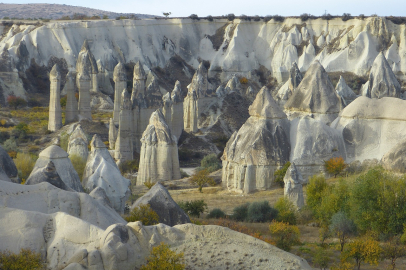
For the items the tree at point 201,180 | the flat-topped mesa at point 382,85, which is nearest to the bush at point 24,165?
the tree at point 201,180

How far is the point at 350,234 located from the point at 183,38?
64.1 m

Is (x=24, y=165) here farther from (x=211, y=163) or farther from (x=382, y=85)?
(x=382, y=85)

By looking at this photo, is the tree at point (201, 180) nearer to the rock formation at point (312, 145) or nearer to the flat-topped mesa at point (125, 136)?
the rock formation at point (312, 145)

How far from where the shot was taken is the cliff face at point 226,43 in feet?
220

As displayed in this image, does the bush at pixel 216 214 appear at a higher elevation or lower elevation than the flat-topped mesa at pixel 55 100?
lower

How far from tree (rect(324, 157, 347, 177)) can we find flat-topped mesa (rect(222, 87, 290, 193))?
1926mm

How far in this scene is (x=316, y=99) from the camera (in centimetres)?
3684

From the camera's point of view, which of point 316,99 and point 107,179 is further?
point 316,99

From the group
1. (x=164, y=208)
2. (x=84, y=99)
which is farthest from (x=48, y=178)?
(x=84, y=99)

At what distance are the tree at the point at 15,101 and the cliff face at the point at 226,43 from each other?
230 inches

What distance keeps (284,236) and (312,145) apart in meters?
13.2

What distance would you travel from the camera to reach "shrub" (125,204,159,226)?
1725cm

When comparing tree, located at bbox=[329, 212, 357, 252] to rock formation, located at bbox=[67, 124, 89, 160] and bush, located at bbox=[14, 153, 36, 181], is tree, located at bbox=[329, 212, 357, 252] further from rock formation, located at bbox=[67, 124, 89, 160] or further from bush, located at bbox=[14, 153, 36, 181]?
rock formation, located at bbox=[67, 124, 89, 160]

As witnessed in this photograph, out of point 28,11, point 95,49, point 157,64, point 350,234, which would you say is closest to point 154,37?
point 157,64
